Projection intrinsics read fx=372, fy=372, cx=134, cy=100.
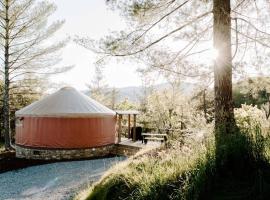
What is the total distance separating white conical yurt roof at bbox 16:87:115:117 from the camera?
13359mm

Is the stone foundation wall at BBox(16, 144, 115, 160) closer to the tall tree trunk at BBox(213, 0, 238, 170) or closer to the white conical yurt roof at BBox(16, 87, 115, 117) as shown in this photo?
the white conical yurt roof at BBox(16, 87, 115, 117)

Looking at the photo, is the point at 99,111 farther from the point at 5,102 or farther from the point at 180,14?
the point at 180,14

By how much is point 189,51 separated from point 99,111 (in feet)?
23.9

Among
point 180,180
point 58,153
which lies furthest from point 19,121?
point 180,180

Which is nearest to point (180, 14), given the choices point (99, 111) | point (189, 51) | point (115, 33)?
point (189, 51)

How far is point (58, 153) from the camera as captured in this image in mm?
13117

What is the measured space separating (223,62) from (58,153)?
8275mm

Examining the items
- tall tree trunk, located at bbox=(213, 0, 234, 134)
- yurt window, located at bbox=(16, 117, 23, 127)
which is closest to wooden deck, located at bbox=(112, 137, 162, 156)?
yurt window, located at bbox=(16, 117, 23, 127)

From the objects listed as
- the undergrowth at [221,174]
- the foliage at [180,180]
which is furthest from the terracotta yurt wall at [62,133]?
the undergrowth at [221,174]

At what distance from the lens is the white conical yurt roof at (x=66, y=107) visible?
13359 mm

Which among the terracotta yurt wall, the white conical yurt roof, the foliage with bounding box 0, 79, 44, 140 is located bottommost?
the terracotta yurt wall

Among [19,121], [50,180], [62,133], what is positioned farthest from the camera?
[19,121]

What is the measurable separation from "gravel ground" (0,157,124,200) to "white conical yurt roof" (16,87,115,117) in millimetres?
2015

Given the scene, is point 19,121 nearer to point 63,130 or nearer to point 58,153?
point 63,130
